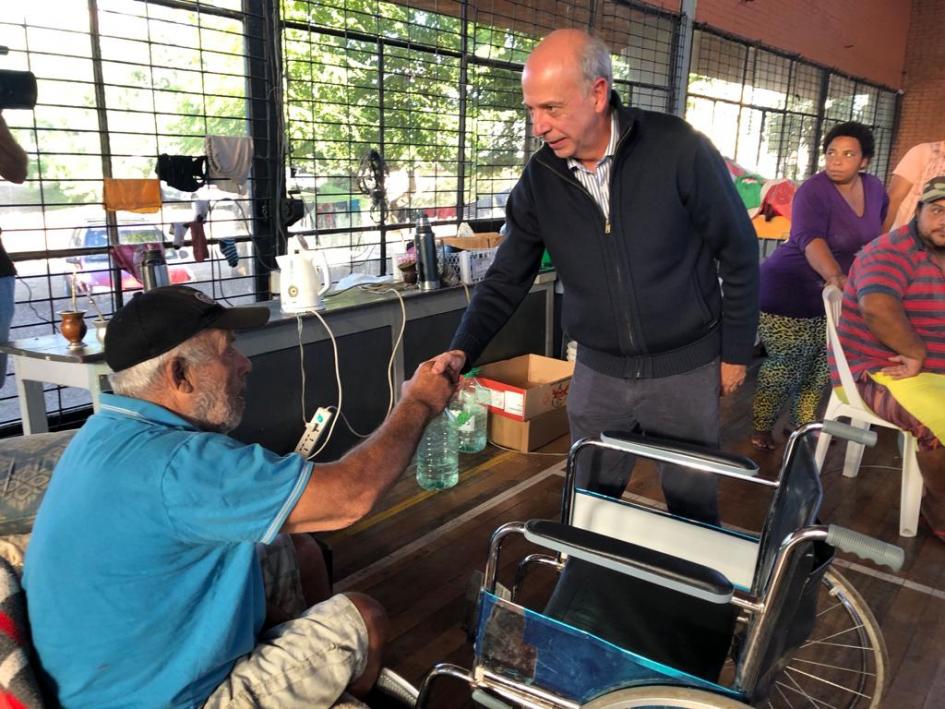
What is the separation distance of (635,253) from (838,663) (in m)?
1.25

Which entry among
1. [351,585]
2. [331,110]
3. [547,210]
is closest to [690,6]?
[331,110]

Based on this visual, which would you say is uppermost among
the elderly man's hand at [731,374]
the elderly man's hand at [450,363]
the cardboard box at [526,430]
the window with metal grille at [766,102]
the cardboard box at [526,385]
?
the window with metal grille at [766,102]

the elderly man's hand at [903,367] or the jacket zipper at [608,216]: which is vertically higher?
the jacket zipper at [608,216]

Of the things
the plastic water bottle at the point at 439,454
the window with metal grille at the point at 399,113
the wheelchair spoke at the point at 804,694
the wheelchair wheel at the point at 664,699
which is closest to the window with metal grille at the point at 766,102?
the window with metal grille at the point at 399,113

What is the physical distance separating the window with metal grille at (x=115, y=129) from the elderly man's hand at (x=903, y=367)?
2.56 m

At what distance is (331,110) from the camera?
11.7ft

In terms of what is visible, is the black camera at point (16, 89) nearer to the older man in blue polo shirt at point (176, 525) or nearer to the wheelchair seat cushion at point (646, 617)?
the older man in blue polo shirt at point (176, 525)

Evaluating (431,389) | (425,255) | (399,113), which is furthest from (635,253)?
(399,113)

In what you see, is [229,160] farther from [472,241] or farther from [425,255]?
[472,241]

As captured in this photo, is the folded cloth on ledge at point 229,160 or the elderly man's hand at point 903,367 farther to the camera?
the folded cloth on ledge at point 229,160

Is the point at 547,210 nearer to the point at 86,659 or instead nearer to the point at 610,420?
the point at 610,420

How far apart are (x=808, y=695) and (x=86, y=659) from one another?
1611 mm

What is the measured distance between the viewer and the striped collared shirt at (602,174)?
1.63 metres

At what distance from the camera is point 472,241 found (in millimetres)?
3711
